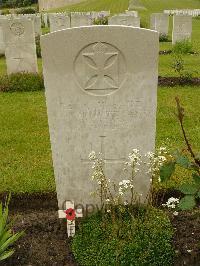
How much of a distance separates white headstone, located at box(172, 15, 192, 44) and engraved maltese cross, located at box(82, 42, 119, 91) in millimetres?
11971

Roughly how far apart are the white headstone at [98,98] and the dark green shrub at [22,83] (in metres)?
5.87

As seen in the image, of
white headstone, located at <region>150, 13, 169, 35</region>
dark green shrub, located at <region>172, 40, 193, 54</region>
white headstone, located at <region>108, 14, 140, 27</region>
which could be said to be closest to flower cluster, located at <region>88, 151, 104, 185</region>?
dark green shrub, located at <region>172, 40, 193, 54</region>

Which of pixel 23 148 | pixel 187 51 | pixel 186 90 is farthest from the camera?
pixel 187 51

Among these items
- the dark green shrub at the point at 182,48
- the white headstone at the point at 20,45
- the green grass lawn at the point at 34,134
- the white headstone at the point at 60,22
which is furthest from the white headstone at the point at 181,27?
the white headstone at the point at 20,45

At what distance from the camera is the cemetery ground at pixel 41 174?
3812 millimetres

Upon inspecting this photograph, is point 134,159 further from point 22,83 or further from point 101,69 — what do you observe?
point 22,83

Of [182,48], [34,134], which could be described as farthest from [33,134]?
[182,48]

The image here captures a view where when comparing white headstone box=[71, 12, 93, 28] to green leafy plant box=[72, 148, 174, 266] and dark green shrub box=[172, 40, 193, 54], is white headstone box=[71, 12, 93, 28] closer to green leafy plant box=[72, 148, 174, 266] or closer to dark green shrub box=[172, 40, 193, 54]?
dark green shrub box=[172, 40, 193, 54]

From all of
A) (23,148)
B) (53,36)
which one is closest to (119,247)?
(53,36)

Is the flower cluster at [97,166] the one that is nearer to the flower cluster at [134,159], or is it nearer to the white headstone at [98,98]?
the white headstone at [98,98]

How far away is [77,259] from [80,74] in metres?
1.54

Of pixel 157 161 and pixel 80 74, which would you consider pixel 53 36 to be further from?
pixel 157 161

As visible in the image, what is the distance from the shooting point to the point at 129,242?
3596 mm

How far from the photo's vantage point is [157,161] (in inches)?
148
